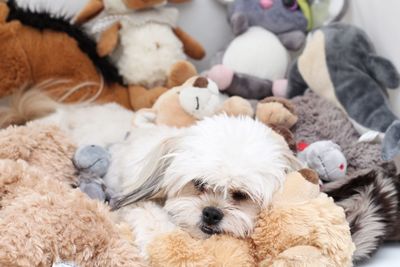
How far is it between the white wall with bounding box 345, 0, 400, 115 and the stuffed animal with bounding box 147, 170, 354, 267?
68cm

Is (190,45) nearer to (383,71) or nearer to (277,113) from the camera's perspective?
(277,113)

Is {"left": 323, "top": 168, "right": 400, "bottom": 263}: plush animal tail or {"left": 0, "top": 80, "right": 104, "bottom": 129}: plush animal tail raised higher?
{"left": 323, "top": 168, "right": 400, "bottom": 263}: plush animal tail

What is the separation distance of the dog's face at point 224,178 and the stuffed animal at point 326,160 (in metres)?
0.20

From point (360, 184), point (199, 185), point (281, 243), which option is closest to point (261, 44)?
point (360, 184)

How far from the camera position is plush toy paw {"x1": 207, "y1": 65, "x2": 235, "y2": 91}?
1.85 meters

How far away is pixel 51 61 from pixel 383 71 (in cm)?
107

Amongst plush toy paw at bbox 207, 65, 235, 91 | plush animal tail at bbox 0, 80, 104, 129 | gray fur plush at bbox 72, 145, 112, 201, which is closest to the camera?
Result: gray fur plush at bbox 72, 145, 112, 201

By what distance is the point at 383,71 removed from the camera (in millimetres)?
1639

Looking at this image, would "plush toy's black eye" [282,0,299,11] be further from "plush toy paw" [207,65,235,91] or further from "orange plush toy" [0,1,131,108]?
"orange plush toy" [0,1,131,108]

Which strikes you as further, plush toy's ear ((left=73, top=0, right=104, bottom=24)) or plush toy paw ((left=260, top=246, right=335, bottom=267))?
plush toy's ear ((left=73, top=0, right=104, bottom=24))

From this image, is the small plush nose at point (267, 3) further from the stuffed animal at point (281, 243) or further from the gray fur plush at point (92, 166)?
the stuffed animal at point (281, 243)

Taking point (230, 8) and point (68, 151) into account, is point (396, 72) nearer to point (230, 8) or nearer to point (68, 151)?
point (230, 8)

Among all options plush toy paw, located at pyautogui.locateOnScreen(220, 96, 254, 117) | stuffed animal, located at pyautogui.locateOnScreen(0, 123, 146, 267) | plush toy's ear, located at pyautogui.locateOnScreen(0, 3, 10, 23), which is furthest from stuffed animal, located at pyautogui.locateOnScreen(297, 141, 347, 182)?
plush toy's ear, located at pyautogui.locateOnScreen(0, 3, 10, 23)

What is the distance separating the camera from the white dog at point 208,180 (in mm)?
1183
